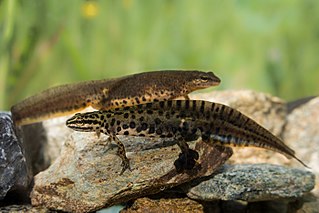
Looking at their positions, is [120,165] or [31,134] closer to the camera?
[120,165]

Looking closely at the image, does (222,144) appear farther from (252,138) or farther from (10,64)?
(10,64)

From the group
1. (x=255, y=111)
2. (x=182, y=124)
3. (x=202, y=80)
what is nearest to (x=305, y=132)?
(x=255, y=111)

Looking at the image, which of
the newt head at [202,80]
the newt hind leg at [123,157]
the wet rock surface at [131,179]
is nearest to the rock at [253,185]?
the wet rock surface at [131,179]

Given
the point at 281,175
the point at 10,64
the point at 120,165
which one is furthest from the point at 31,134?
the point at 281,175

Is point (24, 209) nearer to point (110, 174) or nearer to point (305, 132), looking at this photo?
point (110, 174)

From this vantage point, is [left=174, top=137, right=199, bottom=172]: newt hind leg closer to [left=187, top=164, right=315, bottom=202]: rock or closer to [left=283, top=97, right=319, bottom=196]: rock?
[left=187, top=164, right=315, bottom=202]: rock

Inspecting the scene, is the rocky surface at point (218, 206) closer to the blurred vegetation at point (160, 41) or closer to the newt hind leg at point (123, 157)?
the newt hind leg at point (123, 157)
